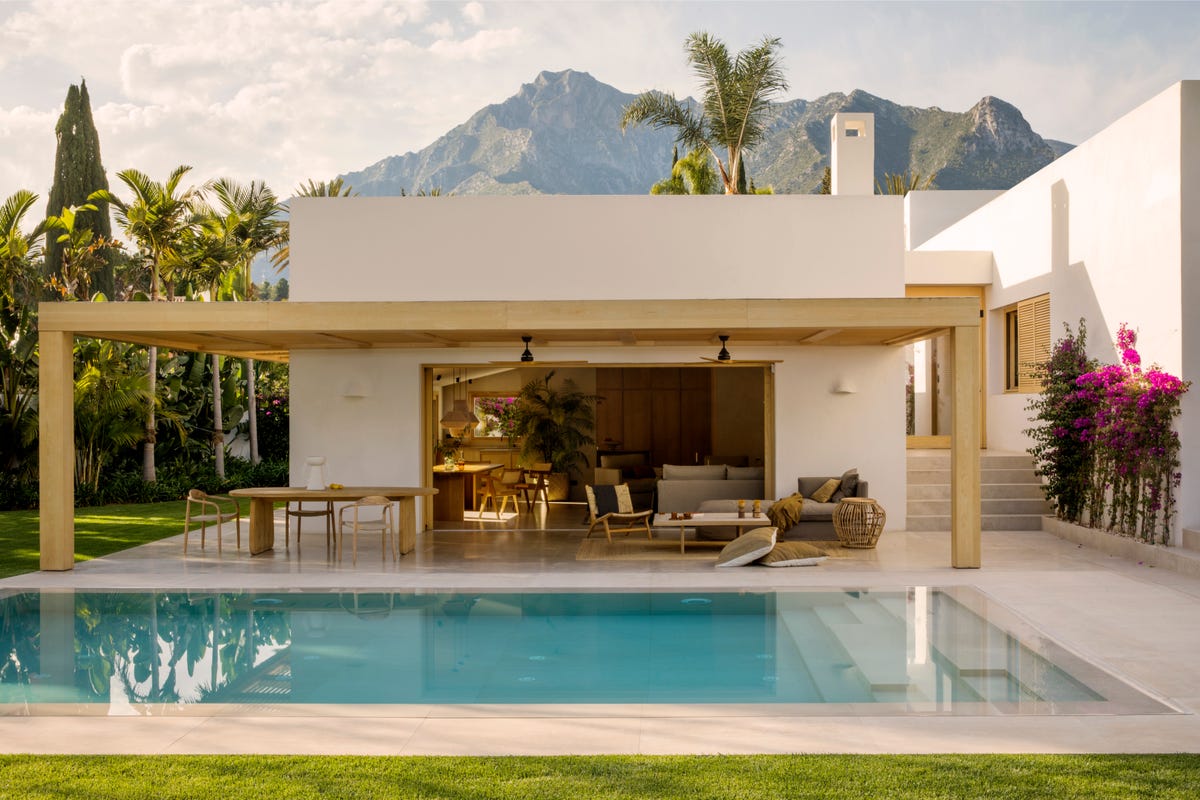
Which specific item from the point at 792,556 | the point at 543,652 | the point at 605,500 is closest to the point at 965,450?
the point at 792,556

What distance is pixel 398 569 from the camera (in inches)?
421

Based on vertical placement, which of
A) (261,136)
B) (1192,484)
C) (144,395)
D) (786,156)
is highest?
(261,136)

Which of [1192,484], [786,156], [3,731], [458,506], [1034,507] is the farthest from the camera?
[786,156]

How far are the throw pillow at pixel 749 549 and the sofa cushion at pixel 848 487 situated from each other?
7.31 feet

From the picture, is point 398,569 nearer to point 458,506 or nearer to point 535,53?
point 458,506

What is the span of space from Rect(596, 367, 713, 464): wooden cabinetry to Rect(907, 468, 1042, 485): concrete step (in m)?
6.39

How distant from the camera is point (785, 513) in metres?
12.3

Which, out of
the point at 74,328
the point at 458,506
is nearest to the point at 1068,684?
the point at 74,328

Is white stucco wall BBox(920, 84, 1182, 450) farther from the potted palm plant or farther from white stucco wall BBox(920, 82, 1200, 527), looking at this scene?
the potted palm plant

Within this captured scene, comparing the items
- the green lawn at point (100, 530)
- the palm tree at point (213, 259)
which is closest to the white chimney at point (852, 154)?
the green lawn at point (100, 530)

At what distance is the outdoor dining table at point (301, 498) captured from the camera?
37.2ft

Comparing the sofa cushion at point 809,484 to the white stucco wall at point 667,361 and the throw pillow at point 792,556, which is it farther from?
the throw pillow at point 792,556

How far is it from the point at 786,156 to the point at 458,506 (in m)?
47.7

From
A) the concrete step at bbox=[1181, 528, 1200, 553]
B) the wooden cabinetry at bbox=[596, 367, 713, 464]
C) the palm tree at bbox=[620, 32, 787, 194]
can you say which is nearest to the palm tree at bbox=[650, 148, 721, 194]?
the palm tree at bbox=[620, 32, 787, 194]
